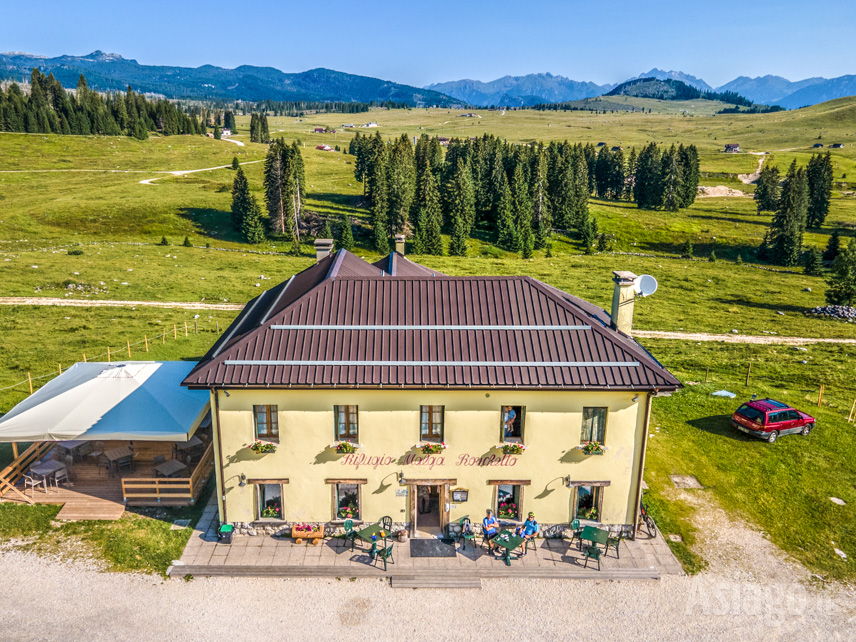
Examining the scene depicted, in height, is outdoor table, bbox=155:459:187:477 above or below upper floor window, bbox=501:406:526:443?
below

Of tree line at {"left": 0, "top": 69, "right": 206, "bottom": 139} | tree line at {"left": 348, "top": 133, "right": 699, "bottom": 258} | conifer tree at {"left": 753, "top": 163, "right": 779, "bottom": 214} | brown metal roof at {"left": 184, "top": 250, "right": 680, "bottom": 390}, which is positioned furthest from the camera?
tree line at {"left": 0, "top": 69, "right": 206, "bottom": 139}

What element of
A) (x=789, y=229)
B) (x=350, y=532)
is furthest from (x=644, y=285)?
(x=789, y=229)

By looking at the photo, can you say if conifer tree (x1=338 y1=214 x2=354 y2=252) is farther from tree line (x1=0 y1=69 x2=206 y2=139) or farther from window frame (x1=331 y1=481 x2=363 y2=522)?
tree line (x1=0 y1=69 x2=206 y2=139)

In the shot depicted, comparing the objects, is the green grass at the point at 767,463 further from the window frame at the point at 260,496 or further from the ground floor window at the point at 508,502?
the window frame at the point at 260,496

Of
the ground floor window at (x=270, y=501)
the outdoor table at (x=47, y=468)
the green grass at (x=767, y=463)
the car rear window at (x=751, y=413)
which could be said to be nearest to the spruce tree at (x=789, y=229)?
the green grass at (x=767, y=463)

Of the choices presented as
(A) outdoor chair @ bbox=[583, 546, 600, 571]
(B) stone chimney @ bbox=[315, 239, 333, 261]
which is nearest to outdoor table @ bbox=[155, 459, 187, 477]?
(B) stone chimney @ bbox=[315, 239, 333, 261]

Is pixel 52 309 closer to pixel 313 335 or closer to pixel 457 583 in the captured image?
pixel 313 335

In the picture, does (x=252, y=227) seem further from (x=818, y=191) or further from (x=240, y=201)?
(x=818, y=191)
